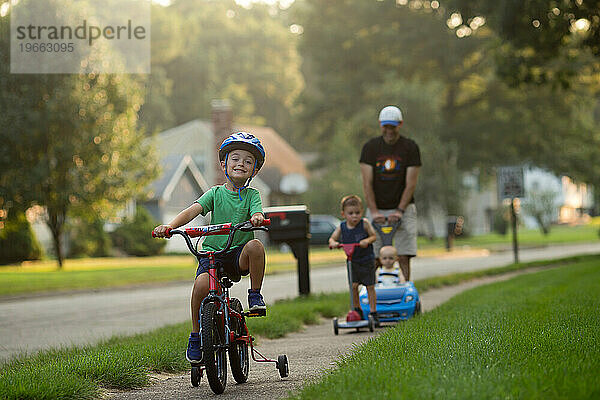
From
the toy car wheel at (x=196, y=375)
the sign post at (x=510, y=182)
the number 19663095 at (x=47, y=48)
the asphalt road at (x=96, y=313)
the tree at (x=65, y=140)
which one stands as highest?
the number 19663095 at (x=47, y=48)

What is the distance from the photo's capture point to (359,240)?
10.4 m

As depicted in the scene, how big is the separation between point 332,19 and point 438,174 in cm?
1265

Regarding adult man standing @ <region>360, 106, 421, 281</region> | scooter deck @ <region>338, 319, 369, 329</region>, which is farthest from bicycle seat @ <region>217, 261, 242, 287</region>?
adult man standing @ <region>360, 106, 421, 281</region>

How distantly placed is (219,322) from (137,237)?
1583 inches

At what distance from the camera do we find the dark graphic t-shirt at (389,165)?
11.3 m

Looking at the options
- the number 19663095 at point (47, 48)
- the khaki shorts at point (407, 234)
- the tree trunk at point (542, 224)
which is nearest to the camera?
the khaki shorts at point (407, 234)

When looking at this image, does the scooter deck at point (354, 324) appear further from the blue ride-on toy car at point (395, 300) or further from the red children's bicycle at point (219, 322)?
the red children's bicycle at point (219, 322)

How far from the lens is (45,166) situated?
33156mm

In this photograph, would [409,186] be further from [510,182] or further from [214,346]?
[510,182]

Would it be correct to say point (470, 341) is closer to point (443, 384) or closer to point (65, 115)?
point (443, 384)

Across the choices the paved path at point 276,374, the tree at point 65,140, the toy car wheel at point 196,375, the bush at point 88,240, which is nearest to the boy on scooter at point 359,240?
the paved path at point 276,374

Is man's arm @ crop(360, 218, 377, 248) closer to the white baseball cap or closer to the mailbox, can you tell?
the white baseball cap

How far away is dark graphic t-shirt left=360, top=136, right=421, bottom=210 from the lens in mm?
11344

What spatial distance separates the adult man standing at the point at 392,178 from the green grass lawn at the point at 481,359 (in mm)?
1579
